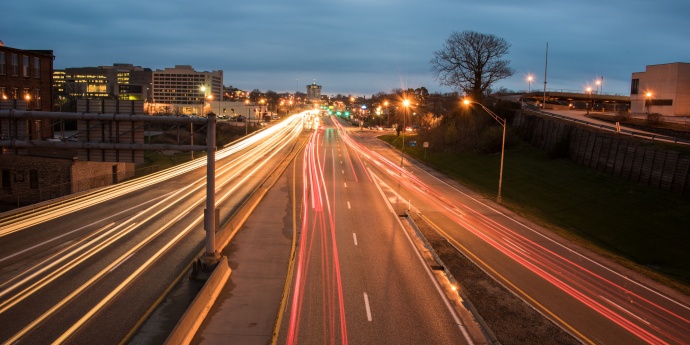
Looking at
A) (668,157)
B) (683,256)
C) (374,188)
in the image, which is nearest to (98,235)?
(374,188)

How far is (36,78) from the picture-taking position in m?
56.1

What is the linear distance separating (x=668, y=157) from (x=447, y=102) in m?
70.3

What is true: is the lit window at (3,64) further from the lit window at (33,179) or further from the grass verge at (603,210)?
the grass verge at (603,210)

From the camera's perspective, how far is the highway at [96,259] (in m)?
15.2

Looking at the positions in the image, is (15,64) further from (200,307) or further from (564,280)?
(564,280)

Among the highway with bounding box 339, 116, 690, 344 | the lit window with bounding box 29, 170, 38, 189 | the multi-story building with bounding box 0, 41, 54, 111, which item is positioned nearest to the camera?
the highway with bounding box 339, 116, 690, 344

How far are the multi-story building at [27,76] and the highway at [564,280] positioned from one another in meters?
41.2

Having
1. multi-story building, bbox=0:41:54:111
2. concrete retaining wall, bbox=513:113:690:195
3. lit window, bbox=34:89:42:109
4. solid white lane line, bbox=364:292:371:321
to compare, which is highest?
multi-story building, bbox=0:41:54:111

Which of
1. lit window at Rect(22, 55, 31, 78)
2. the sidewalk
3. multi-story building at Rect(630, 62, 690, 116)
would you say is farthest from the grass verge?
lit window at Rect(22, 55, 31, 78)

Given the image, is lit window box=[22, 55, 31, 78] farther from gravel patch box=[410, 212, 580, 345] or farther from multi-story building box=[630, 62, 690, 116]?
multi-story building box=[630, 62, 690, 116]

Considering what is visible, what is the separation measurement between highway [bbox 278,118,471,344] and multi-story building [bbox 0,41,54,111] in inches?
1381

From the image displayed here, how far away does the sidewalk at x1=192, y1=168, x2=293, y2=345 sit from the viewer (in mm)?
15320

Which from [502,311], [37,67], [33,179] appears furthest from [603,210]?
[37,67]

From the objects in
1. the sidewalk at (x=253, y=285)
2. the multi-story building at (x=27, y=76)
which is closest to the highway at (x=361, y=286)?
the sidewalk at (x=253, y=285)
